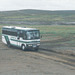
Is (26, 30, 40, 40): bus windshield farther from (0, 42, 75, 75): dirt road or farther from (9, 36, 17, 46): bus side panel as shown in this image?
(0, 42, 75, 75): dirt road

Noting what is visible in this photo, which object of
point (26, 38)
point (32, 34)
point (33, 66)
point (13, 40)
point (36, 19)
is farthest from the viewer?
point (36, 19)

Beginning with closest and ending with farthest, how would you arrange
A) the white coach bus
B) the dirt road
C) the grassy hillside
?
1. the dirt road
2. the white coach bus
3. the grassy hillside

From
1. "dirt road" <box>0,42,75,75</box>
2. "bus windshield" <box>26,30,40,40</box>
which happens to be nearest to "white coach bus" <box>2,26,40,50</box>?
"bus windshield" <box>26,30,40,40</box>

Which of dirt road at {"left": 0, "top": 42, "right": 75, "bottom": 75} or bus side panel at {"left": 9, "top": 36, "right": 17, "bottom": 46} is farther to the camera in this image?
bus side panel at {"left": 9, "top": 36, "right": 17, "bottom": 46}

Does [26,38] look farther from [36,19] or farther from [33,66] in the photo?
[36,19]

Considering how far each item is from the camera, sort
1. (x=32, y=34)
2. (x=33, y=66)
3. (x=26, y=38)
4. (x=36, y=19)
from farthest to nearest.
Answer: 1. (x=36, y=19)
2. (x=32, y=34)
3. (x=26, y=38)
4. (x=33, y=66)

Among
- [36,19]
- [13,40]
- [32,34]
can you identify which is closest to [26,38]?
[32,34]

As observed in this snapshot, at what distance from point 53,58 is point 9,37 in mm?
12122

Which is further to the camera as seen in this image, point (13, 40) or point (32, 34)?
point (13, 40)

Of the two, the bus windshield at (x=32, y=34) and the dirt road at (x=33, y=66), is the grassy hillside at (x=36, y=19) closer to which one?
the bus windshield at (x=32, y=34)

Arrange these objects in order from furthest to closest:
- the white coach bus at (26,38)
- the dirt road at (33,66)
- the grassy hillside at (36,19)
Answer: the grassy hillside at (36,19) → the white coach bus at (26,38) → the dirt road at (33,66)

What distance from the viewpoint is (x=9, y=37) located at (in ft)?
132

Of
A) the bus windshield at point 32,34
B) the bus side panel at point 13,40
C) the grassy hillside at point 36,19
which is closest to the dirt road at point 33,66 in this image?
the bus windshield at point 32,34

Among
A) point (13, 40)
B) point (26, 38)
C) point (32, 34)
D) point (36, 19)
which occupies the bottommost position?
point (36, 19)
